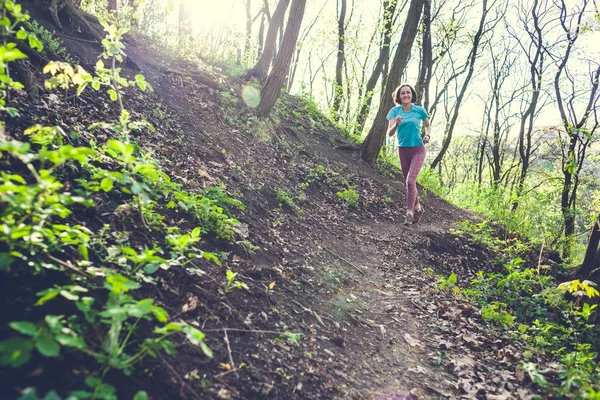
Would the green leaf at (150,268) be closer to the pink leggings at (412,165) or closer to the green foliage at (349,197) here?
the pink leggings at (412,165)

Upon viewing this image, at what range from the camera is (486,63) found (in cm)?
2683

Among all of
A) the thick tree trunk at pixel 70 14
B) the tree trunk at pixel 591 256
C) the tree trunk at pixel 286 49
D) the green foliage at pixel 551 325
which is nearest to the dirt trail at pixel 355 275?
the green foliage at pixel 551 325

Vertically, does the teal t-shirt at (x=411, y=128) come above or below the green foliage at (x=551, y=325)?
above

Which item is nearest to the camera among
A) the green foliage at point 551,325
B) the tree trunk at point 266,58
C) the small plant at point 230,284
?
the green foliage at point 551,325

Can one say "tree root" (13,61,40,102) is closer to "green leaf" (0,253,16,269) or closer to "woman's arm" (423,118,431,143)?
"green leaf" (0,253,16,269)

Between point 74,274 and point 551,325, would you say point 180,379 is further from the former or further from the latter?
point 551,325

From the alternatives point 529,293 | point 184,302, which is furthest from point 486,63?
point 184,302

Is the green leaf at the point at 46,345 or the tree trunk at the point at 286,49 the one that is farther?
the tree trunk at the point at 286,49

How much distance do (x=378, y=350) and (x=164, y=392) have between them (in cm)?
190

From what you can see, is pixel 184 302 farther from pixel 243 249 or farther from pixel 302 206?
pixel 302 206

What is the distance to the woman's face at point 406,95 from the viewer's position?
6414 millimetres

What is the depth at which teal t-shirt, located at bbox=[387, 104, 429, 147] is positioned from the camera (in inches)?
251

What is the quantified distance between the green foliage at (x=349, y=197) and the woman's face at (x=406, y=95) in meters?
2.06

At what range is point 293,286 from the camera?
3410mm
